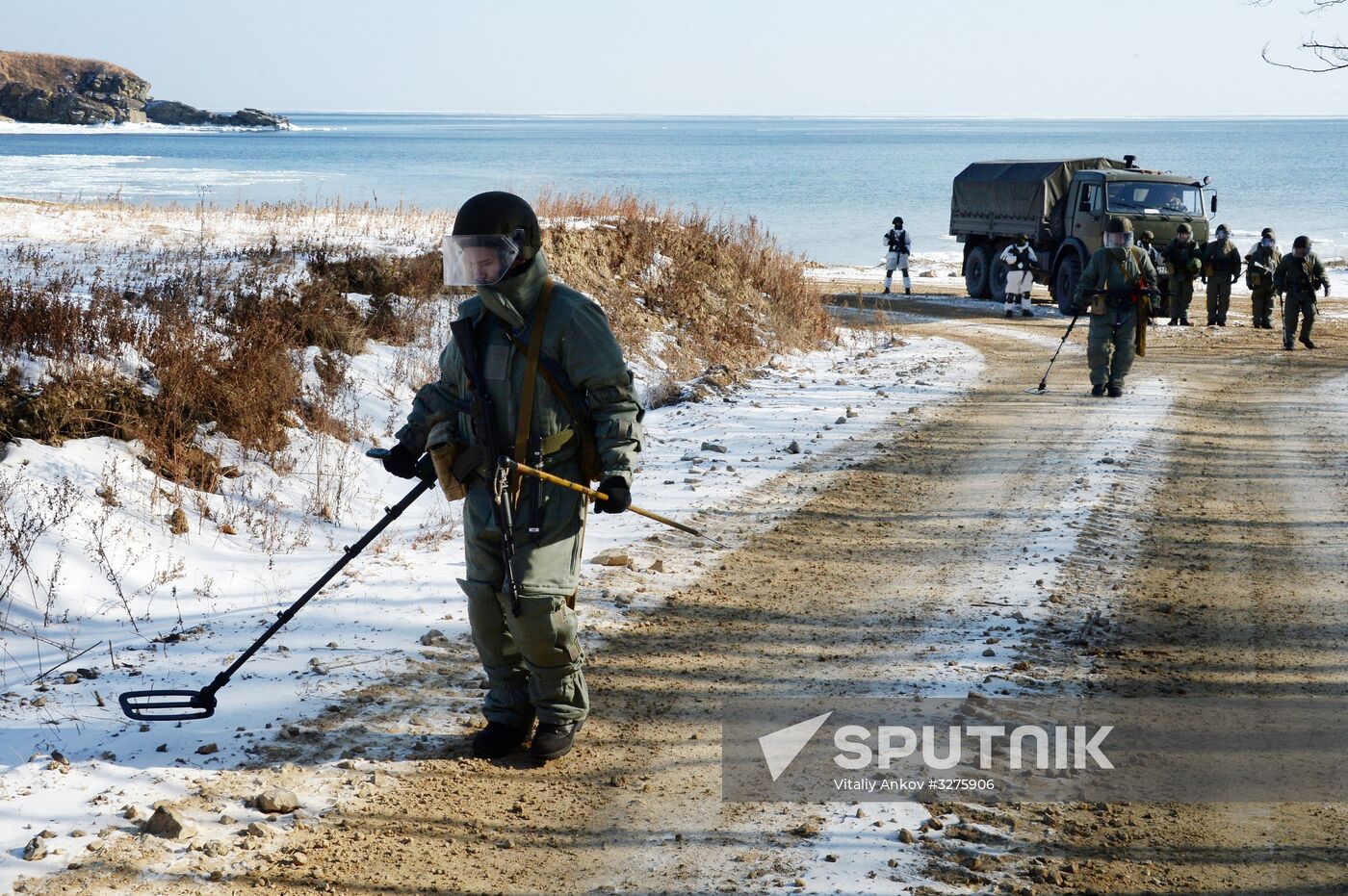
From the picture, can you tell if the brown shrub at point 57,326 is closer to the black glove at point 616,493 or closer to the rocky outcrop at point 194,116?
the black glove at point 616,493

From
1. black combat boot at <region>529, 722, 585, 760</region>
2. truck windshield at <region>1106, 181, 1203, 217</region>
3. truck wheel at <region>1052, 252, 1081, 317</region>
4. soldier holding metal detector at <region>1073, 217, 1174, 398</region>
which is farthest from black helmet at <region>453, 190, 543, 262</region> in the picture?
truck windshield at <region>1106, 181, 1203, 217</region>

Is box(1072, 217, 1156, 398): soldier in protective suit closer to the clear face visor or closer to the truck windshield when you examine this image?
the truck windshield

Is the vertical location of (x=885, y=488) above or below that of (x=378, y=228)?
below

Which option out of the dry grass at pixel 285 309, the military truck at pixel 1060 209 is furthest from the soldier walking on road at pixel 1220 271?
the dry grass at pixel 285 309

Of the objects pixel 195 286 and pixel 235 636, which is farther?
pixel 195 286

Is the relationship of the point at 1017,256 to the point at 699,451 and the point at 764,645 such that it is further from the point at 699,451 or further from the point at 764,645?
the point at 764,645

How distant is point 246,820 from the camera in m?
3.69

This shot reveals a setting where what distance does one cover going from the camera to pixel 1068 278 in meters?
21.2

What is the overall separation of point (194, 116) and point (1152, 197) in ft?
577

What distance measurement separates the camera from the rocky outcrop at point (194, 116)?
16575cm

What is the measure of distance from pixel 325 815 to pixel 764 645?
2229mm

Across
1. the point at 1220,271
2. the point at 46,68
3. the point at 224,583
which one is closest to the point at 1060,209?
the point at 1220,271

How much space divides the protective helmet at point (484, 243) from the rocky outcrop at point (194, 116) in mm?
178121

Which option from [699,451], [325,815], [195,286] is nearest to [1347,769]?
[325,815]
